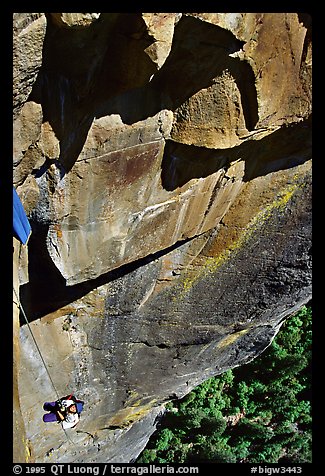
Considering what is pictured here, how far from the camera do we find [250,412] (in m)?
11.6

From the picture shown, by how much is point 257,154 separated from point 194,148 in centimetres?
99

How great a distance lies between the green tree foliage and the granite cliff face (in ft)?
9.37

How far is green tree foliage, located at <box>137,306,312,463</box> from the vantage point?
1079 centimetres

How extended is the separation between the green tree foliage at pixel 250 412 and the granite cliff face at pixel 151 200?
9.37 feet

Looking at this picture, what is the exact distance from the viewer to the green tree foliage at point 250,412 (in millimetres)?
10789

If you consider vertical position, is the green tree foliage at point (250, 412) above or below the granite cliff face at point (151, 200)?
below

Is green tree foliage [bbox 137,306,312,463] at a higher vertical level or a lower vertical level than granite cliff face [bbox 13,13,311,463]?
lower

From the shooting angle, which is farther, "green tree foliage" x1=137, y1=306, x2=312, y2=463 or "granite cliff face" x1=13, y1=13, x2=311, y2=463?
"green tree foliage" x1=137, y1=306, x2=312, y2=463

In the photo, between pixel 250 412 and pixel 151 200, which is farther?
pixel 250 412

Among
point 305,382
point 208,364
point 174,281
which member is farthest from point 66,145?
point 305,382

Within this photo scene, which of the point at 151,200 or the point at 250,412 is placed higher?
the point at 151,200

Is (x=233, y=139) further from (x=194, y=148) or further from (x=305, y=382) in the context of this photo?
(x=305, y=382)

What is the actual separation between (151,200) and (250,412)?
8.40 meters

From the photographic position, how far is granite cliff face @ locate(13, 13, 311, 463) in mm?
3557
